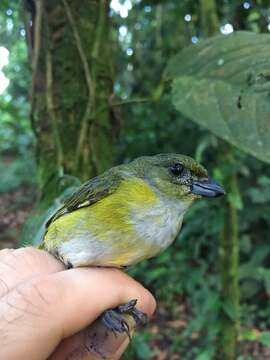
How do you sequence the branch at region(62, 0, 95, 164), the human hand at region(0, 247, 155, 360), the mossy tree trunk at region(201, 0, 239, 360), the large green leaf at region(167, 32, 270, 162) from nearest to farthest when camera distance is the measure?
the human hand at region(0, 247, 155, 360)
the large green leaf at region(167, 32, 270, 162)
the branch at region(62, 0, 95, 164)
the mossy tree trunk at region(201, 0, 239, 360)

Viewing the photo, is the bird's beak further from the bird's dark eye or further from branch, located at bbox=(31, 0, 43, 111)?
branch, located at bbox=(31, 0, 43, 111)

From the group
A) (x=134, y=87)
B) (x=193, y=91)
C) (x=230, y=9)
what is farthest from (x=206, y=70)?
(x=134, y=87)


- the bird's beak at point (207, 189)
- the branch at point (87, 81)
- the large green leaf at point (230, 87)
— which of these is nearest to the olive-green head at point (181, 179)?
the bird's beak at point (207, 189)

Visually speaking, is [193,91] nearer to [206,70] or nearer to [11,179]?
[206,70]

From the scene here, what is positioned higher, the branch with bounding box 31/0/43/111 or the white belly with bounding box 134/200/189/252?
the branch with bounding box 31/0/43/111

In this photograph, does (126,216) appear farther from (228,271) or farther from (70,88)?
(228,271)

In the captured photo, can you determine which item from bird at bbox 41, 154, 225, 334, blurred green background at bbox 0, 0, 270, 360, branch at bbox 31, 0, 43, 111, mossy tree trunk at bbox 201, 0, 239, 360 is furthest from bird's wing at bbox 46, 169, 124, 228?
mossy tree trunk at bbox 201, 0, 239, 360

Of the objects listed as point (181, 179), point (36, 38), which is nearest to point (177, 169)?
point (181, 179)
